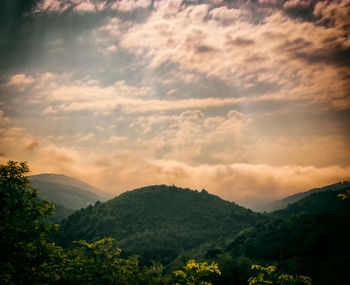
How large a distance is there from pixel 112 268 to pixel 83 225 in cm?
15929

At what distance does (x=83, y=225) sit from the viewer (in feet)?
529

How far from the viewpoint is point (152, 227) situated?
175 meters

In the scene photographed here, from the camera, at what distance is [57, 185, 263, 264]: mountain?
13744 centimetres

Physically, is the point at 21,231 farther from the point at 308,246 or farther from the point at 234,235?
the point at 234,235

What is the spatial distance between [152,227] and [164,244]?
38.8m

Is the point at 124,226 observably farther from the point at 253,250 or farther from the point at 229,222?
the point at 253,250

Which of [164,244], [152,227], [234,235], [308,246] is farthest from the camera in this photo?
[152,227]

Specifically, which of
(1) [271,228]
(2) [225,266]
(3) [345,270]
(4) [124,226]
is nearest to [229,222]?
(4) [124,226]

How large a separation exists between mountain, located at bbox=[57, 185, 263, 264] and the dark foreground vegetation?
0.63 meters

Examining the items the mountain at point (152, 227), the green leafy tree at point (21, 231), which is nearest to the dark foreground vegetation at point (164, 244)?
the green leafy tree at point (21, 231)

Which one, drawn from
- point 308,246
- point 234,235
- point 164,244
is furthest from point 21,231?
point 234,235

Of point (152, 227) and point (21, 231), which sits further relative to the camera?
point (152, 227)

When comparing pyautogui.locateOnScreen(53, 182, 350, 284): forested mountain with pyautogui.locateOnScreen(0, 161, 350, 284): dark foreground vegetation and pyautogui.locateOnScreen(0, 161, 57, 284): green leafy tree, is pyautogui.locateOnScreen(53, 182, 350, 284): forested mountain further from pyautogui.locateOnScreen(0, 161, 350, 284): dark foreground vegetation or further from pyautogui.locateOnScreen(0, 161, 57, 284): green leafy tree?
pyautogui.locateOnScreen(0, 161, 57, 284): green leafy tree

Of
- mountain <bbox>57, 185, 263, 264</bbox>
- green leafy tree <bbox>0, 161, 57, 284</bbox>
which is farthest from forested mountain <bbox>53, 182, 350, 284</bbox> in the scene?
green leafy tree <bbox>0, 161, 57, 284</bbox>
